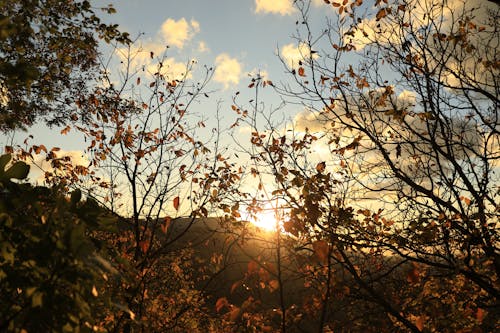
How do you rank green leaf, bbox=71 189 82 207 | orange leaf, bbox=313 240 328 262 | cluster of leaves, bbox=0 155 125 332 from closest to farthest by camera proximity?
cluster of leaves, bbox=0 155 125 332 < green leaf, bbox=71 189 82 207 < orange leaf, bbox=313 240 328 262

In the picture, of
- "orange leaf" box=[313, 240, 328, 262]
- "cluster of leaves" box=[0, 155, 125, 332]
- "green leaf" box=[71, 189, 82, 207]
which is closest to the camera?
"cluster of leaves" box=[0, 155, 125, 332]

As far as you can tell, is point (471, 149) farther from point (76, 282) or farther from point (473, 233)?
point (76, 282)

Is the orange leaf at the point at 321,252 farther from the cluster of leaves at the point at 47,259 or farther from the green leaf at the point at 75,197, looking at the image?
the green leaf at the point at 75,197

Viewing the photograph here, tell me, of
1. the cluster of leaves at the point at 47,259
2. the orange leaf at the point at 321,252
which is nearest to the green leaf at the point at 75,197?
the cluster of leaves at the point at 47,259

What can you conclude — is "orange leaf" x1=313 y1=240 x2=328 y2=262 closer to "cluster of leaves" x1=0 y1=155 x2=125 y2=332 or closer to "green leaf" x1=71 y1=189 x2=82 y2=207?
"cluster of leaves" x1=0 y1=155 x2=125 y2=332

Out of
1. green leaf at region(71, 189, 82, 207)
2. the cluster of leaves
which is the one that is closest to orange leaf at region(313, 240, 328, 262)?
the cluster of leaves

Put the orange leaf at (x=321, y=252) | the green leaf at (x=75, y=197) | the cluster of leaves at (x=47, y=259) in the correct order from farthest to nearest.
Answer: the orange leaf at (x=321, y=252) → the green leaf at (x=75, y=197) → the cluster of leaves at (x=47, y=259)

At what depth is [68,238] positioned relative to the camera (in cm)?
170

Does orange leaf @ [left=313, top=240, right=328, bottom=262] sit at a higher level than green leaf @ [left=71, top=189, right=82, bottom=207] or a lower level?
Result: lower

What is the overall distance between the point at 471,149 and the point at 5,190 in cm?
713

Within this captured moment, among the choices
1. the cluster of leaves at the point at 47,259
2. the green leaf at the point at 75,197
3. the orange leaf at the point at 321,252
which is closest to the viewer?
the cluster of leaves at the point at 47,259

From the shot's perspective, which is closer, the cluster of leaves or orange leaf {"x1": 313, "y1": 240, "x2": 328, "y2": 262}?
the cluster of leaves

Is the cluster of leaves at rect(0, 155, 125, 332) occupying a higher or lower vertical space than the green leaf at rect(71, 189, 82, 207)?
lower

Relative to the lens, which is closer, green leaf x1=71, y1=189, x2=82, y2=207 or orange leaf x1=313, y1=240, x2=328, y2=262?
green leaf x1=71, y1=189, x2=82, y2=207
